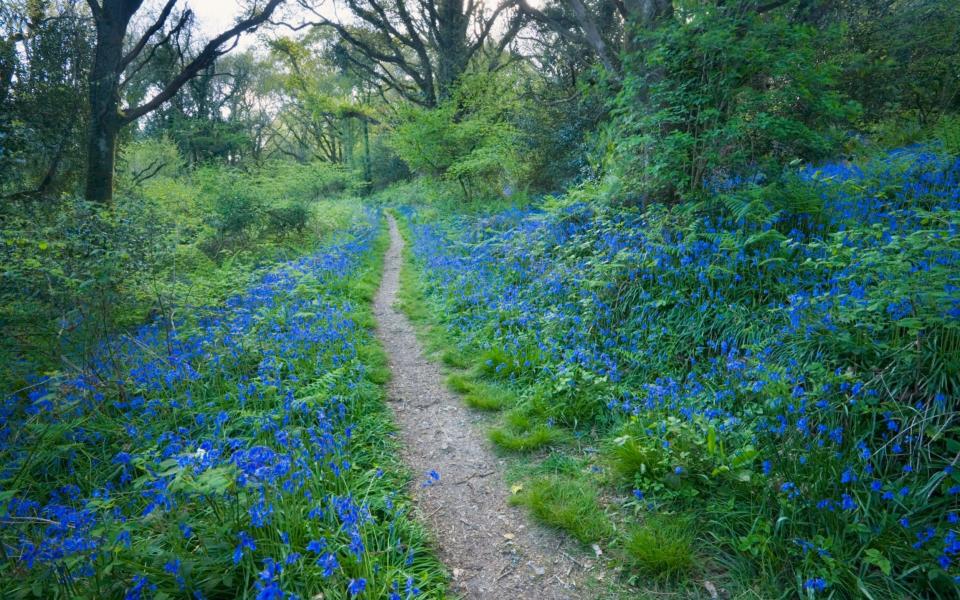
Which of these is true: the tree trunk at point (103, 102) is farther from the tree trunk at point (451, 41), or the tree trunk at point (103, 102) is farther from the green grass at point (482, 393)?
the tree trunk at point (451, 41)

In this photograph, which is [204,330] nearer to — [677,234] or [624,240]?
[624,240]

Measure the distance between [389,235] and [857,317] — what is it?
15899mm

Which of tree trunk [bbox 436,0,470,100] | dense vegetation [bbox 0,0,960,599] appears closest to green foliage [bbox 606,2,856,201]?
dense vegetation [bbox 0,0,960,599]

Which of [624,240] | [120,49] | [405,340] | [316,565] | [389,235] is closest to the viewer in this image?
[316,565]

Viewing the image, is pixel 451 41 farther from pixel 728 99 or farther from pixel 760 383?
pixel 760 383

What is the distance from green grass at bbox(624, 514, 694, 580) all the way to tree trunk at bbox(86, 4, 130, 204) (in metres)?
10.8

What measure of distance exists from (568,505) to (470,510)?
746 mm

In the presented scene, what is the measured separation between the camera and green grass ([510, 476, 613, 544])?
2.97 m

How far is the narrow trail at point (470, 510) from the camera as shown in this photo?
2703 millimetres

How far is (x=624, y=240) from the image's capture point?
250 inches

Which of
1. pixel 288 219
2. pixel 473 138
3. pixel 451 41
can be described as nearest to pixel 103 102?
pixel 288 219

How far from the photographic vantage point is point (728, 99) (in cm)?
587

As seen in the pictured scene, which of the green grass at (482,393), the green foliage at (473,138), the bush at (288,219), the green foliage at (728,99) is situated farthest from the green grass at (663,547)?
the bush at (288,219)

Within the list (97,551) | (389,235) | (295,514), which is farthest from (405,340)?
(389,235)
